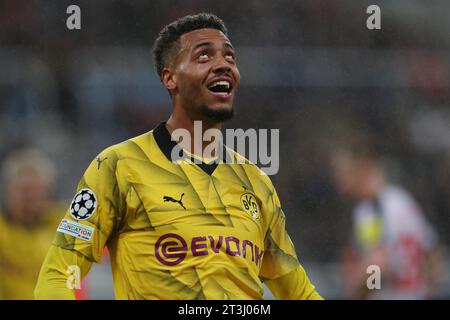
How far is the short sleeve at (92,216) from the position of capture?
134 inches

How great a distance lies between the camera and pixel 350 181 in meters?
7.39

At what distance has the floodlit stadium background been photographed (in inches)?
344

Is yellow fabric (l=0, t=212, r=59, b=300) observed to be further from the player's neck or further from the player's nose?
the player's nose

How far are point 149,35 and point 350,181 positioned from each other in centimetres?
331

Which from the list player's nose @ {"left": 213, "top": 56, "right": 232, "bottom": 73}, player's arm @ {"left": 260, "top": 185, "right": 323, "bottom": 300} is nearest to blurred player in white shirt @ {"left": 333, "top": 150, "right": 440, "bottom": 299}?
player's arm @ {"left": 260, "top": 185, "right": 323, "bottom": 300}

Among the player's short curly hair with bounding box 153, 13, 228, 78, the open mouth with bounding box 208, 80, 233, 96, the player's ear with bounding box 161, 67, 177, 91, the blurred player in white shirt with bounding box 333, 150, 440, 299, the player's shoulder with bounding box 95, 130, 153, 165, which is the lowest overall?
the blurred player in white shirt with bounding box 333, 150, 440, 299

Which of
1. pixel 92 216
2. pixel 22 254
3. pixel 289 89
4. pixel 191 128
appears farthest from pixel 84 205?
pixel 289 89

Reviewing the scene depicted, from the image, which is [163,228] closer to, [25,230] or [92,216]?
[92,216]

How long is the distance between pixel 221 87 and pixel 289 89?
557cm

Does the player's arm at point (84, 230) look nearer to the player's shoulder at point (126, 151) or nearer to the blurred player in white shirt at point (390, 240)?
the player's shoulder at point (126, 151)

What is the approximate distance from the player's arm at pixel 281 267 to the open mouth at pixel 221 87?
0.52m

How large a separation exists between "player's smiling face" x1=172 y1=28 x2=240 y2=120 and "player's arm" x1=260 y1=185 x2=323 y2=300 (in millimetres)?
514

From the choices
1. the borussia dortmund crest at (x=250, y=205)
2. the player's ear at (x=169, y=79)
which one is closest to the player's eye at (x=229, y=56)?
the player's ear at (x=169, y=79)
